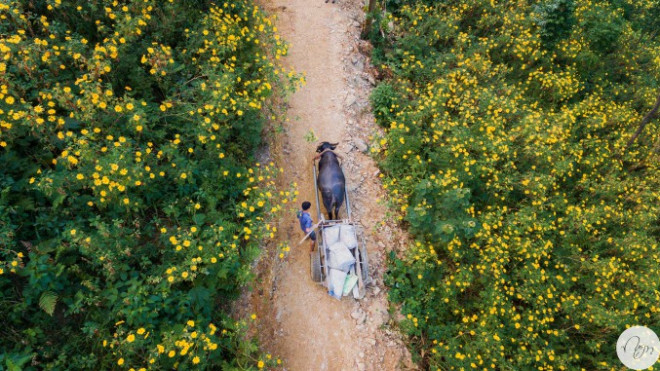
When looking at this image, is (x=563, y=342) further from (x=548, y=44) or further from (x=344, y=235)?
(x=548, y=44)

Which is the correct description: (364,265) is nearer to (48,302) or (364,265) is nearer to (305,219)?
(305,219)

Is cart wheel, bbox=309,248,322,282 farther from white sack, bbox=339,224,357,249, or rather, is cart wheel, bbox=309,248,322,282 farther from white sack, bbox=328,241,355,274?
white sack, bbox=339,224,357,249

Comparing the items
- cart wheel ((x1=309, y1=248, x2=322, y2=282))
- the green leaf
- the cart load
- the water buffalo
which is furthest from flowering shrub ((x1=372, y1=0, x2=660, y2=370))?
the green leaf

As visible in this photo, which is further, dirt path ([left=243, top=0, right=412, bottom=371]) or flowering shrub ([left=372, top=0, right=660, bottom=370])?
flowering shrub ([left=372, top=0, right=660, bottom=370])

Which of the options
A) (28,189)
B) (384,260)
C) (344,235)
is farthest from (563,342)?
(28,189)
